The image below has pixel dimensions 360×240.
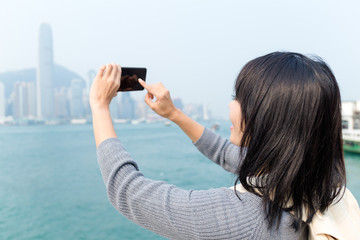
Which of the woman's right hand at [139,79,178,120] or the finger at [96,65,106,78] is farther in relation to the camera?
the woman's right hand at [139,79,178,120]

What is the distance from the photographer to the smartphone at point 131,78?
0.63 metres

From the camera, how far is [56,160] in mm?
20031

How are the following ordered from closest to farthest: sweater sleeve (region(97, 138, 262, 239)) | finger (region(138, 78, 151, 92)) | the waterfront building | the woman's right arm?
1. sweater sleeve (region(97, 138, 262, 239))
2. finger (region(138, 78, 151, 92))
3. the woman's right arm
4. the waterfront building

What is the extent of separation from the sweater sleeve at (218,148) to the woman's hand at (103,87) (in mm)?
423

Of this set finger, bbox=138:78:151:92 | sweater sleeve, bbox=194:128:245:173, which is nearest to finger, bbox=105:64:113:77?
finger, bbox=138:78:151:92

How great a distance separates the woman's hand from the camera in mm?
552

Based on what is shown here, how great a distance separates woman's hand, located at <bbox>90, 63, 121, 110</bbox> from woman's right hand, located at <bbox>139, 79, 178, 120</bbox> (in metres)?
0.14

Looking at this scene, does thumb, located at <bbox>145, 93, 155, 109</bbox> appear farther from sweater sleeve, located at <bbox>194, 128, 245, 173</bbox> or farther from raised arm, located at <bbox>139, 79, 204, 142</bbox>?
sweater sleeve, located at <bbox>194, 128, 245, 173</bbox>

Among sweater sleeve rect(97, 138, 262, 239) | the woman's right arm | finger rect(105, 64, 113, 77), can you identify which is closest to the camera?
sweater sleeve rect(97, 138, 262, 239)

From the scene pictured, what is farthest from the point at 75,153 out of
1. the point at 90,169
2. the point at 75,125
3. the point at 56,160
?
the point at 75,125

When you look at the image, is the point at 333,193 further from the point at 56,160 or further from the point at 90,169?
the point at 56,160

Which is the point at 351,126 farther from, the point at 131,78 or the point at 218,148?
the point at 131,78

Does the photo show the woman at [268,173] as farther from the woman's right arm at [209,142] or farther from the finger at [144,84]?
the woman's right arm at [209,142]

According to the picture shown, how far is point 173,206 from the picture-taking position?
1.54 ft
